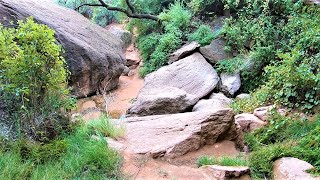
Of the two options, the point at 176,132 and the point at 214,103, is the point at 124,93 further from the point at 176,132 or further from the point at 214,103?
the point at 176,132

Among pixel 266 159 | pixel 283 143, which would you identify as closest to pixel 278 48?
pixel 283 143

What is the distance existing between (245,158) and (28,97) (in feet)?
9.23

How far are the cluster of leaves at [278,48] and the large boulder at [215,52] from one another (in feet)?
0.85

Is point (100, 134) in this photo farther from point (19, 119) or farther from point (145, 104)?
point (145, 104)

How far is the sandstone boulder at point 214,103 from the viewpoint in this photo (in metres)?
6.68

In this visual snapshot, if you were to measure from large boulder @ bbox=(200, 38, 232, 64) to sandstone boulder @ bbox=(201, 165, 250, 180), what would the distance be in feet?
17.2

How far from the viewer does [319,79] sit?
465 centimetres

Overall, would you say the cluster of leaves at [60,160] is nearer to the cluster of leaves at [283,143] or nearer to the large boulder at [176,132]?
the large boulder at [176,132]

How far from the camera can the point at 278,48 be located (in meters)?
7.45

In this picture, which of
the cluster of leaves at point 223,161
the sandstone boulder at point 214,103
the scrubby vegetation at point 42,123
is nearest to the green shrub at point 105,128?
the scrubby vegetation at point 42,123

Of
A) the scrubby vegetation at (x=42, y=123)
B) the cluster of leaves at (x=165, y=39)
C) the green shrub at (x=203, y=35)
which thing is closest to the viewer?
the scrubby vegetation at (x=42, y=123)

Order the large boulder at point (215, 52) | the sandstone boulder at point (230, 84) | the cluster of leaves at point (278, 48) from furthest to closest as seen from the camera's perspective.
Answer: the large boulder at point (215, 52) < the sandstone boulder at point (230, 84) < the cluster of leaves at point (278, 48)

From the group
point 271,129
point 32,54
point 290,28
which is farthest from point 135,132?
point 290,28

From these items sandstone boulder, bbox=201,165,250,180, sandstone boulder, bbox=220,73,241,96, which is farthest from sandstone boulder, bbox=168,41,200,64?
sandstone boulder, bbox=201,165,250,180
